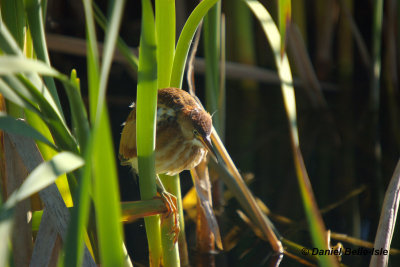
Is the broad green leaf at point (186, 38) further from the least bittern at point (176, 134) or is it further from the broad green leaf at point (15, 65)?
the broad green leaf at point (15, 65)

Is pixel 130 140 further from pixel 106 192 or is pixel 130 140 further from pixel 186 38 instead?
pixel 106 192

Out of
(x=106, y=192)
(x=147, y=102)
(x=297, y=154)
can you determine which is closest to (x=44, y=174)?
(x=106, y=192)

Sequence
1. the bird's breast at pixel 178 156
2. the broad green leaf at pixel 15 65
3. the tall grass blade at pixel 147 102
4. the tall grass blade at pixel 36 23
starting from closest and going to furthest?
the broad green leaf at pixel 15 65, the tall grass blade at pixel 147 102, the tall grass blade at pixel 36 23, the bird's breast at pixel 178 156

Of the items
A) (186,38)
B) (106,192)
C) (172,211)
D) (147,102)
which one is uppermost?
(186,38)

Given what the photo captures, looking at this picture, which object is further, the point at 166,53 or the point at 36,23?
the point at 166,53

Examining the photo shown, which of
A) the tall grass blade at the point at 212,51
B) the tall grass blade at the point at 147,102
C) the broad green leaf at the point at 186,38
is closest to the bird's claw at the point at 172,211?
the tall grass blade at the point at 147,102

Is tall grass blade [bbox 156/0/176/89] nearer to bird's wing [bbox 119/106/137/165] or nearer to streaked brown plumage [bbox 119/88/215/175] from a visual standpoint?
streaked brown plumage [bbox 119/88/215/175]

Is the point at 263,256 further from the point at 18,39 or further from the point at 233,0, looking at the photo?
the point at 233,0

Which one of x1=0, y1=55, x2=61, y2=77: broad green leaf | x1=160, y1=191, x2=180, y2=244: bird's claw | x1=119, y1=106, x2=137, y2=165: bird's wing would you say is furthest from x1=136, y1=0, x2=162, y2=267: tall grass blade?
x1=119, y1=106, x2=137, y2=165: bird's wing
